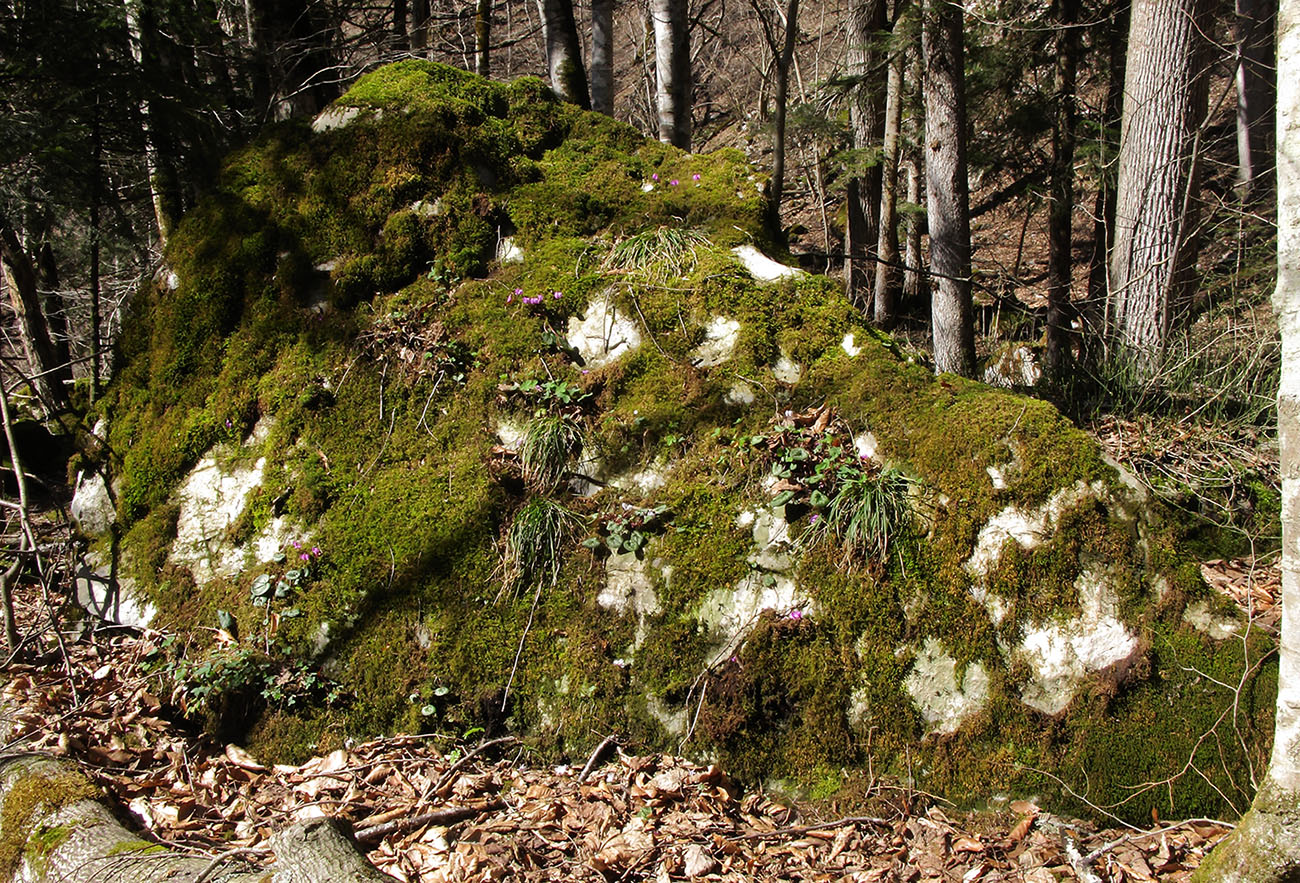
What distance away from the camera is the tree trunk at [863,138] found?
9.34 meters

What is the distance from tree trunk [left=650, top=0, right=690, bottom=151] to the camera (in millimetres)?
6395

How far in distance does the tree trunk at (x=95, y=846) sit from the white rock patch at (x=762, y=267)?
10.6 ft

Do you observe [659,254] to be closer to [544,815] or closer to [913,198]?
[544,815]

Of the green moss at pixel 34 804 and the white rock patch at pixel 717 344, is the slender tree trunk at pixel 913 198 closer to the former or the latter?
the white rock patch at pixel 717 344

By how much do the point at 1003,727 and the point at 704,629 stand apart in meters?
1.24

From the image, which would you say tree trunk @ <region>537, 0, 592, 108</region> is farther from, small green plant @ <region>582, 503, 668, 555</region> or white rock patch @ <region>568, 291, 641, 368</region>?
small green plant @ <region>582, 503, 668, 555</region>

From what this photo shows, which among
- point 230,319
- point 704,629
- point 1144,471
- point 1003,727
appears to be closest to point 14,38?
point 230,319

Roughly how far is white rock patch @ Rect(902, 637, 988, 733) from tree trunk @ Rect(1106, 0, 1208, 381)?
12.7 feet

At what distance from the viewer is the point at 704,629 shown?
10.9 feet

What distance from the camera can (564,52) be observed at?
6.30 m

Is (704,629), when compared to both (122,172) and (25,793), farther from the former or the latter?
(122,172)

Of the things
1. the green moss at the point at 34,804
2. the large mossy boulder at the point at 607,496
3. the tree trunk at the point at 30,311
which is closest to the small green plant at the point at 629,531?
the large mossy boulder at the point at 607,496

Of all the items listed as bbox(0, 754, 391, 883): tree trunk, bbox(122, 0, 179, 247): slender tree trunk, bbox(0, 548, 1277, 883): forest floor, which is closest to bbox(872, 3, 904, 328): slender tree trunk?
bbox(0, 548, 1277, 883): forest floor

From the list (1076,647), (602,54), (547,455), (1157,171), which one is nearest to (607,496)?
(547,455)
